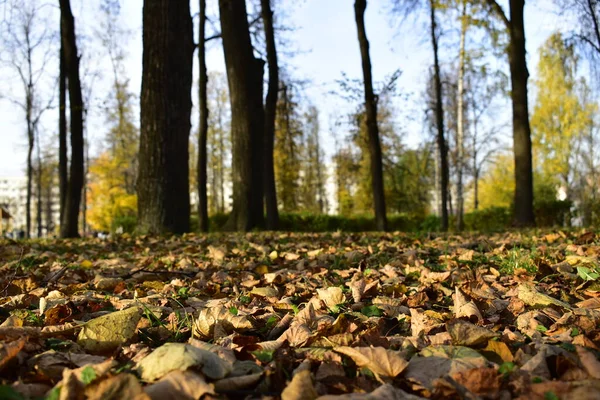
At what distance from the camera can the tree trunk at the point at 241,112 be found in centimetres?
990

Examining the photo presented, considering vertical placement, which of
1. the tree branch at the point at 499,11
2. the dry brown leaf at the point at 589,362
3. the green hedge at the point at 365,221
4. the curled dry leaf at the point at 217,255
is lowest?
the dry brown leaf at the point at 589,362

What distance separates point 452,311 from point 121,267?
101 inches

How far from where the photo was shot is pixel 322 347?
150 cm

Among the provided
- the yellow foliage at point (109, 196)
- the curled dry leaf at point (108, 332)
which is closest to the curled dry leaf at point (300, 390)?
the curled dry leaf at point (108, 332)

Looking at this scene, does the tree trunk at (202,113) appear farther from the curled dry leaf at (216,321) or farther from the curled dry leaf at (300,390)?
the curled dry leaf at (300,390)

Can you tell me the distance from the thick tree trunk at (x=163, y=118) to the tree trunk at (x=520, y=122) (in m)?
7.27

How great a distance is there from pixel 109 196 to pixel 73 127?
1980cm

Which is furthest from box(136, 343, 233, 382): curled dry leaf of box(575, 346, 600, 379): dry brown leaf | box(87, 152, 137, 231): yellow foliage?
box(87, 152, 137, 231): yellow foliage

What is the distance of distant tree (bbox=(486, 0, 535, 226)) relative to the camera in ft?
34.2

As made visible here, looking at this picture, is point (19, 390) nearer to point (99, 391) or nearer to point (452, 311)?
point (99, 391)

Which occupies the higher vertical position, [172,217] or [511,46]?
[511,46]

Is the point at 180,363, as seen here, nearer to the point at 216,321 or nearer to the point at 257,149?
the point at 216,321

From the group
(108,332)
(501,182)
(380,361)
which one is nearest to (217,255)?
(108,332)

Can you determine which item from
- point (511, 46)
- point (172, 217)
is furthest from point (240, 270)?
point (511, 46)
